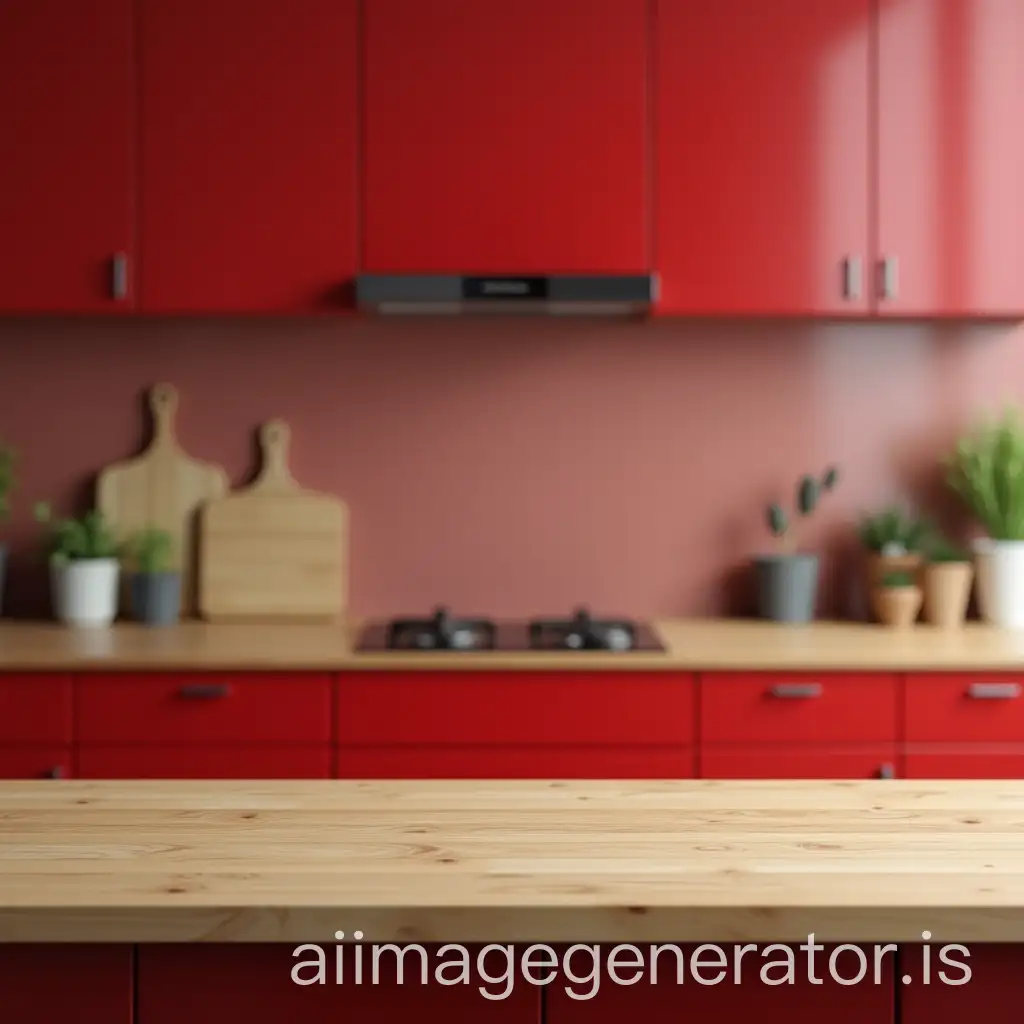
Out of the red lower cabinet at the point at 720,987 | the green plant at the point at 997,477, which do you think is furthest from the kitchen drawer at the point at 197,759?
the green plant at the point at 997,477

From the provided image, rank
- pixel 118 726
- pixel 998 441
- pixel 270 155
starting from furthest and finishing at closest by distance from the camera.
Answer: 1. pixel 998 441
2. pixel 270 155
3. pixel 118 726

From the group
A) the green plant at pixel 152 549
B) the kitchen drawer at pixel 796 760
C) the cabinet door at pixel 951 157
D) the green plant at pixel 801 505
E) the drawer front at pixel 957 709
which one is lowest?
the kitchen drawer at pixel 796 760

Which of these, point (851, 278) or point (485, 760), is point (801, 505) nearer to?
point (851, 278)

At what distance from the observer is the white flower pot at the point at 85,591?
3350 mm

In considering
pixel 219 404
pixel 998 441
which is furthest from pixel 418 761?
pixel 998 441

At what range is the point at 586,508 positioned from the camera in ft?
11.8

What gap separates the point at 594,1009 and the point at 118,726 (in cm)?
186

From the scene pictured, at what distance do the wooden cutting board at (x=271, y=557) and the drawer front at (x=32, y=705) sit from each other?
65 cm

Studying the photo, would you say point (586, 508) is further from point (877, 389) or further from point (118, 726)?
point (118, 726)

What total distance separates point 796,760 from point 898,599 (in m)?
0.63

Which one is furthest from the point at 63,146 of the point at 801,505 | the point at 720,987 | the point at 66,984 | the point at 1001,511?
the point at 720,987

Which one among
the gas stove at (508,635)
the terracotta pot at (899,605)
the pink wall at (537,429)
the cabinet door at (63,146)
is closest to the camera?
the gas stove at (508,635)

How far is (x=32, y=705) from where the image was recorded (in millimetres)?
2871

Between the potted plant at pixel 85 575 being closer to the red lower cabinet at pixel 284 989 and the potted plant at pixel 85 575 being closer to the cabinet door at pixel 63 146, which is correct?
the cabinet door at pixel 63 146
